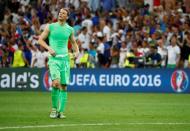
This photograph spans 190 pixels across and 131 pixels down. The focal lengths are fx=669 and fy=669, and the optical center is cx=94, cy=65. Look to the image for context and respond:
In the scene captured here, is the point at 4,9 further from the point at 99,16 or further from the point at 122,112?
the point at 122,112

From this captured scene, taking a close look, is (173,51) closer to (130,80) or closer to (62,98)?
(130,80)

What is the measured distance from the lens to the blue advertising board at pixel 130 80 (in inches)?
1113

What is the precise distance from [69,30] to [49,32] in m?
0.48

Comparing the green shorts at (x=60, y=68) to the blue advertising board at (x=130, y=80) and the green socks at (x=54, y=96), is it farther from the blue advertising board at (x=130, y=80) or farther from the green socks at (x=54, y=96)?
the blue advertising board at (x=130, y=80)

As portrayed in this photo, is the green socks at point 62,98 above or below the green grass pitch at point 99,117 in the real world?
above

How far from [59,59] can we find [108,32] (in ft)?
50.8

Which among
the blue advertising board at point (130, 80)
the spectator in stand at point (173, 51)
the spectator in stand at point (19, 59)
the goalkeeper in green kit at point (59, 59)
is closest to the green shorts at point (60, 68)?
the goalkeeper in green kit at point (59, 59)

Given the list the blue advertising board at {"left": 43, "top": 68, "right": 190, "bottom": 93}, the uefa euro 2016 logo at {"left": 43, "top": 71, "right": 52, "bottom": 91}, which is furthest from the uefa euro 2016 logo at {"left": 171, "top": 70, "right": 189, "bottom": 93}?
the uefa euro 2016 logo at {"left": 43, "top": 71, "right": 52, "bottom": 91}

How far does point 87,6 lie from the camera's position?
107 feet

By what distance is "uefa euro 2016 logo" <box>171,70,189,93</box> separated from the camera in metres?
28.1

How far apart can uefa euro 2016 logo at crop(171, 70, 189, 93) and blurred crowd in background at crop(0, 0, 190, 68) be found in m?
0.84

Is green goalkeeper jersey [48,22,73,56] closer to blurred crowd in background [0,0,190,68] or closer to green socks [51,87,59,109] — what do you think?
green socks [51,87,59,109]

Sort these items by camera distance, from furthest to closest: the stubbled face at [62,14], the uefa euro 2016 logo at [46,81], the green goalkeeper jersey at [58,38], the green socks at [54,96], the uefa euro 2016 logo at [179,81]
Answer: the uefa euro 2016 logo at [46,81] < the uefa euro 2016 logo at [179,81] < the green goalkeeper jersey at [58,38] < the green socks at [54,96] < the stubbled face at [62,14]

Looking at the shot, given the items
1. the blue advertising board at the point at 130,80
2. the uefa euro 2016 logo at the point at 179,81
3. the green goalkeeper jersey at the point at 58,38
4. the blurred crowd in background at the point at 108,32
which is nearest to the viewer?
the green goalkeeper jersey at the point at 58,38
